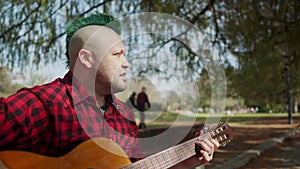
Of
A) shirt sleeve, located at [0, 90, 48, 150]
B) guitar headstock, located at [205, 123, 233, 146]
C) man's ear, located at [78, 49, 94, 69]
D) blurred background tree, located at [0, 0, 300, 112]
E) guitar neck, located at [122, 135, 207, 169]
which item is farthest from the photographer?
blurred background tree, located at [0, 0, 300, 112]

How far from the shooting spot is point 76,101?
1.21m

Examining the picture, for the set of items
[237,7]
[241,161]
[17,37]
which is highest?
[237,7]

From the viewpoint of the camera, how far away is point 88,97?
1249mm

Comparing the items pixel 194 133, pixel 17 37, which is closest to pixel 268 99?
pixel 17 37

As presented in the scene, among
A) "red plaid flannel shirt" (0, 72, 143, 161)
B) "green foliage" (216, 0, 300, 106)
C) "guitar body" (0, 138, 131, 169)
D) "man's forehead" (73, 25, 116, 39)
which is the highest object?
"green foliage" (216, 0, 300, 106)

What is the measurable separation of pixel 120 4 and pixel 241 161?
3.14 m

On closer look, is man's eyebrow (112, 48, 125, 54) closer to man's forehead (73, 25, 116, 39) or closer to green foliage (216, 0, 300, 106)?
man's forehead (73, 25, 116, 39)

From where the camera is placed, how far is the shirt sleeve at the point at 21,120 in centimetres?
108

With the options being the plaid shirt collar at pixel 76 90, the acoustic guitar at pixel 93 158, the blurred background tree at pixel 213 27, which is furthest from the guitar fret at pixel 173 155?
the blurred background tree at pixel 213 27

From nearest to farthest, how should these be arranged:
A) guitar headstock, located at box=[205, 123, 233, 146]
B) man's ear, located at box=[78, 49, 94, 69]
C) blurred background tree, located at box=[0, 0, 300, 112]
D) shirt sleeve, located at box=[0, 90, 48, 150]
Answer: shirt sleeve, located at box=[0, 90, 48, 150]
man's ear, located at box=[78, 49, 94, 69]
guitar headstock, located at box=[205, 123, 233, 146]
blurred background tree, located at box=[0, 0, 300, 112]

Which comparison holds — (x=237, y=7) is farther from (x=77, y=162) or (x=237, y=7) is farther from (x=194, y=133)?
(x=77, y=162)

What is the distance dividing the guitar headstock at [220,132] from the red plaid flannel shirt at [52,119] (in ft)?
1.51

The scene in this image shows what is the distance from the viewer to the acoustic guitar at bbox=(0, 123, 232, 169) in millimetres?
1146

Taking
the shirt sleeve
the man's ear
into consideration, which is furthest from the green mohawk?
the shirt sleeve
